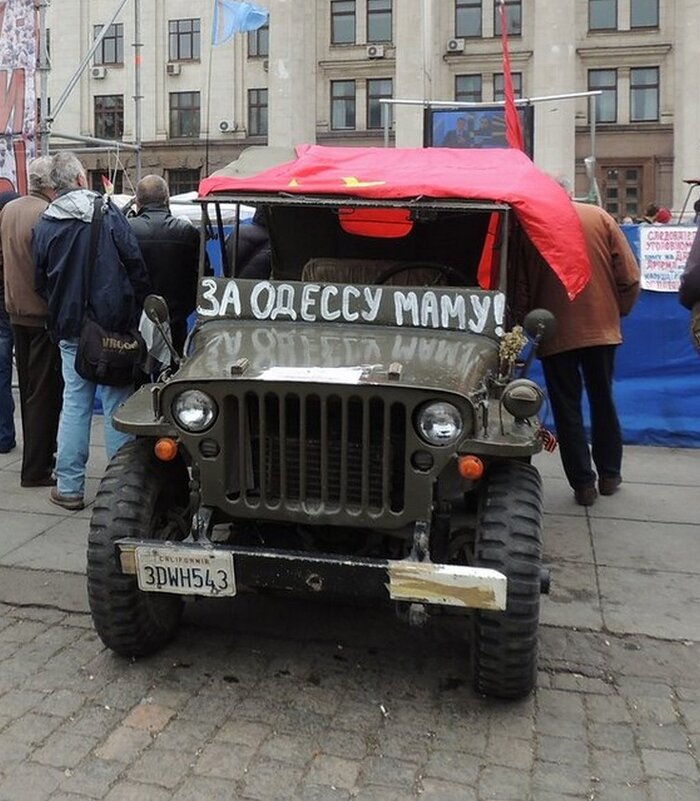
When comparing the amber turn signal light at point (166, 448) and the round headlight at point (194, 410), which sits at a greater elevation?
the round headlight at point (194, 410)

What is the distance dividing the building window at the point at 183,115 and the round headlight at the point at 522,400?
4439cm

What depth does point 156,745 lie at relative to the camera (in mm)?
3385

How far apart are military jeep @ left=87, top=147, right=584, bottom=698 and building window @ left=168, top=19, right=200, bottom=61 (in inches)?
1733

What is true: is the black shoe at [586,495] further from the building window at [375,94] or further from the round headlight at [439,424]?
the building window at [375,94]

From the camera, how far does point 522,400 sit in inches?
144

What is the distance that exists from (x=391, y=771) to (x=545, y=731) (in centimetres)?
66

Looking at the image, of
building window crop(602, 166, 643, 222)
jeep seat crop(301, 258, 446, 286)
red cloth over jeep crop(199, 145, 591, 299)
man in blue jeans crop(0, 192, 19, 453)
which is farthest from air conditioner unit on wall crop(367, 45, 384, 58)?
jeep seat crop(301, 258, 446, 286)

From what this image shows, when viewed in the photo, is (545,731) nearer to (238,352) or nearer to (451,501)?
(451,501)

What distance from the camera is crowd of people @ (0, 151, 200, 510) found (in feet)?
18.9

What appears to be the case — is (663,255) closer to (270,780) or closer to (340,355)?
(340,355)

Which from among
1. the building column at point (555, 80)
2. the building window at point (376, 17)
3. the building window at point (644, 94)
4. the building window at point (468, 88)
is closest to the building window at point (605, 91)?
the building window at point (644, 94)

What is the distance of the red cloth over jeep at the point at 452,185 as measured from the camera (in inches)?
178

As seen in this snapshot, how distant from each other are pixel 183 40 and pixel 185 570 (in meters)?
46.0

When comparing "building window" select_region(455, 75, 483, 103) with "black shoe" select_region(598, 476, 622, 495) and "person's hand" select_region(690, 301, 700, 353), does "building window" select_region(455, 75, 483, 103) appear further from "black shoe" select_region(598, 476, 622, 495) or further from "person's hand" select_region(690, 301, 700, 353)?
"person's hand" select_region(690, 301, 700, 353)
